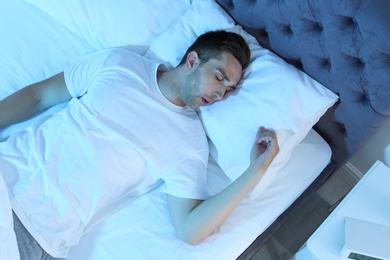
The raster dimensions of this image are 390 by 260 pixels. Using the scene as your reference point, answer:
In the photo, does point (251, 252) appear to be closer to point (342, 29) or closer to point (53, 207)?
point (53, 207)

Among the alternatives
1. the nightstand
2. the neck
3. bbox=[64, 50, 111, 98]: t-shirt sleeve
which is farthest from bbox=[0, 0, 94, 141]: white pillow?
the nightstand

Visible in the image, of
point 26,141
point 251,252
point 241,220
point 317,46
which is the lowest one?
point 251,252

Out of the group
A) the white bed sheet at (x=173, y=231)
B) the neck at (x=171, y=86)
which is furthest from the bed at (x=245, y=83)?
the neck at (x=171, y=86)

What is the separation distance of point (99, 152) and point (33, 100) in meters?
0.38

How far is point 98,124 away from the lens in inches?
50.1

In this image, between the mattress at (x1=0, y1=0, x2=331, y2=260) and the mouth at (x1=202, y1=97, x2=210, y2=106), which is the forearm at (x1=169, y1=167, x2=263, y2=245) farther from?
the mouth at (x1=202, y1=97, x2=210, y2=106)

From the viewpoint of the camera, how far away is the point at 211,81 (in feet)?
4.32

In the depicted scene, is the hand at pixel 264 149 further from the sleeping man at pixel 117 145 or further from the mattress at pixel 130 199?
the mattress at pixel 130 199

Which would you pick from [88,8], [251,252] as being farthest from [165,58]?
[251,252]

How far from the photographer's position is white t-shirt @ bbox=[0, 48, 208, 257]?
117cm

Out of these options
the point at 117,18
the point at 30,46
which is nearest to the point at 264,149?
the point at 117,18

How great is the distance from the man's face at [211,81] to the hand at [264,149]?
0.21 m

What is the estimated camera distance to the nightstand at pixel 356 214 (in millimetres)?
1131

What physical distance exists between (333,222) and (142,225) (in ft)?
2.13
